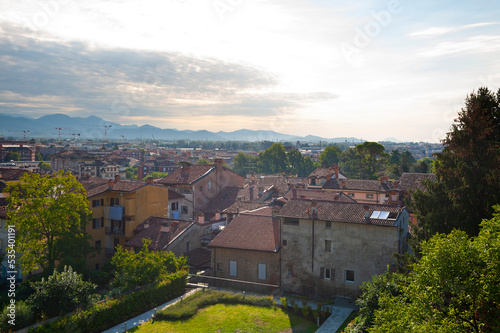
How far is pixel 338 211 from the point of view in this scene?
31.8m

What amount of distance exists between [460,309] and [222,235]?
24302 millimetres

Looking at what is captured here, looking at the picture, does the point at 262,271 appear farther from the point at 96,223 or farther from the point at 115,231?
the point at 96,223

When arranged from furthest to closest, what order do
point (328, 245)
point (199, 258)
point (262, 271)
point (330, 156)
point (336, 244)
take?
→ 1. point (330, 156)
2. point (199, 258)
3. point (262, 271)
4. point (328, 245)
5. point (336, 244)

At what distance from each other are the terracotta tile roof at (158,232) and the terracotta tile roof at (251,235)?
→ 14.4ft

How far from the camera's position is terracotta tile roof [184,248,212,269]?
36.3 metres

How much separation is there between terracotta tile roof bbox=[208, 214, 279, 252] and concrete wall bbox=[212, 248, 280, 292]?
54cm

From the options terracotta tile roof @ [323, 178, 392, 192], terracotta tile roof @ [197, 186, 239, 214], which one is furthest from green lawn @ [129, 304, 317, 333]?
terracotta tile roof @ [323, 178, 392, 192]

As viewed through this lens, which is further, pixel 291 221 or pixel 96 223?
pixel 96 223

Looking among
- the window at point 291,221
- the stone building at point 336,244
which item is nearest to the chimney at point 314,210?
the stone building at point 336,244

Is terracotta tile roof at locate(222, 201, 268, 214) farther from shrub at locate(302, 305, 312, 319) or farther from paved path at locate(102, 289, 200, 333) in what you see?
shrub at locate(302, 305, 312, 319)

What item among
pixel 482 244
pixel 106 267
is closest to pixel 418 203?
pixel 482 244

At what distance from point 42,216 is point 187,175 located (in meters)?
24.1

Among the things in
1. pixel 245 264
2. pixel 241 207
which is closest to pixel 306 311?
pixel 245 264

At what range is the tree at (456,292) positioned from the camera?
40.8 ft
